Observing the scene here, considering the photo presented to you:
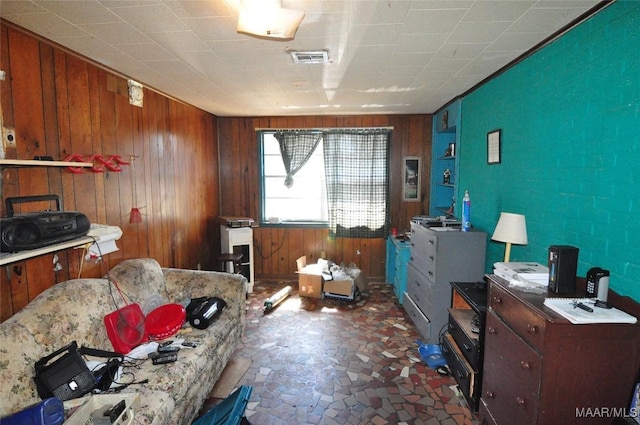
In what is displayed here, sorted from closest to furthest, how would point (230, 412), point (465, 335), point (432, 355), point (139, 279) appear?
1. point (230, 412)
2. point (465, 335)
3. point (139, 279)
4. point (432, 355)

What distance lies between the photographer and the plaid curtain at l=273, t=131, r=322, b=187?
182 inches

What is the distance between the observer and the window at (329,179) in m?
4.53

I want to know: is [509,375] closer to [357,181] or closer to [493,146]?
[493,146]

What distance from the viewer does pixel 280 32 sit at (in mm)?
1658

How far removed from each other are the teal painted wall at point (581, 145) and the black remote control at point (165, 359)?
2.43m

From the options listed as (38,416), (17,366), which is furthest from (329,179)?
(38,416)

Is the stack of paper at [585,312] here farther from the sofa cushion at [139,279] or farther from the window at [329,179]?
the window at [329,179]

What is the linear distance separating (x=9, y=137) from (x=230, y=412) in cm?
202

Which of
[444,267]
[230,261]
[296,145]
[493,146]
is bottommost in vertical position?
[230,261]

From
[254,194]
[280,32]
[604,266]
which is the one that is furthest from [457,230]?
[254,194]

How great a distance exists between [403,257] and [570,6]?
277 centimetres

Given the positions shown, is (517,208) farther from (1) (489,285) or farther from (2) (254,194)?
(2) (254,194)

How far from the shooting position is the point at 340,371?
8.43 feet

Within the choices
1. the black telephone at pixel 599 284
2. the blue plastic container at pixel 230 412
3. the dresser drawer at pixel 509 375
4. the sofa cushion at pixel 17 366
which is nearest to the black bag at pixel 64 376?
the sofa cushion at pixel 17 366
